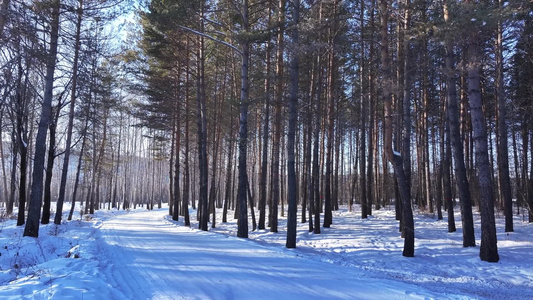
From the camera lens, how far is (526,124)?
1656cm

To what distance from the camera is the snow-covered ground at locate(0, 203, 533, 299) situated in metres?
4.57

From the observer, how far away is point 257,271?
5.91 metres

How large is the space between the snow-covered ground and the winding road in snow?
0.02m

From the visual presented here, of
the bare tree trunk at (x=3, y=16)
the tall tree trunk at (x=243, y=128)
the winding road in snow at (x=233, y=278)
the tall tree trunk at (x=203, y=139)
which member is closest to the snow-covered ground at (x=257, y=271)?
the winding road in snow at (x=233, y=278)

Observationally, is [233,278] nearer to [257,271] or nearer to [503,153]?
[257,271]

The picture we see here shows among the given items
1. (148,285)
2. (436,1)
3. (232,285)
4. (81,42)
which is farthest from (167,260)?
(436,1)

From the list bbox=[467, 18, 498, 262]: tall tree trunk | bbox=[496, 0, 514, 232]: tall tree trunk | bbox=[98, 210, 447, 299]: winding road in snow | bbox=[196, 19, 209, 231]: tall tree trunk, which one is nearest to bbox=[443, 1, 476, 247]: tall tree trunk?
bbox=[467, 18, 498, 262]: tall tree trunk

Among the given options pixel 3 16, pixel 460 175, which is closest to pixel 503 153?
pixel 460 175

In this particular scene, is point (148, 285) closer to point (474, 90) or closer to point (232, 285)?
point (232, 285)

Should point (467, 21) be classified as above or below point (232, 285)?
above

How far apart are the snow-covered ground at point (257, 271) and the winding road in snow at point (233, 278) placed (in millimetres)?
15

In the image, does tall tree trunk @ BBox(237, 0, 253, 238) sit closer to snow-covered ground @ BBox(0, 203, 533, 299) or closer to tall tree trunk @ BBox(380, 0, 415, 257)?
snow-covered ground @ BBox(0, 203, 533, 299)

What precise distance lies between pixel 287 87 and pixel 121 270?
12303 millimetres

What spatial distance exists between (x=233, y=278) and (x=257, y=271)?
72 centimetres
